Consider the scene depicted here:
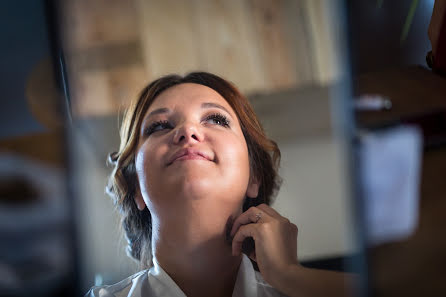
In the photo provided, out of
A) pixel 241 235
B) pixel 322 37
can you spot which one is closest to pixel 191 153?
pixel 241 235

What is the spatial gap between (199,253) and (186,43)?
272 mm

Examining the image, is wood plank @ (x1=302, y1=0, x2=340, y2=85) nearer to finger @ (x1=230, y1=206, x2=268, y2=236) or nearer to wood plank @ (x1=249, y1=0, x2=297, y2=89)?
wood plank @ (x1=249, y1=0, x2=297, y2=89)

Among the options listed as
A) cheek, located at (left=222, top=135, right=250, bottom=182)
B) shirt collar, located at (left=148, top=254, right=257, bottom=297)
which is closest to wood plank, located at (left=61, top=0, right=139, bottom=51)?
cheek, located at (left=222, top=135, right=250, bottom=182)

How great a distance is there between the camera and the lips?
1.56ft

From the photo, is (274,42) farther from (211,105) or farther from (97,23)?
(97,23)

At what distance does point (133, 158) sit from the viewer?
1.66 feet

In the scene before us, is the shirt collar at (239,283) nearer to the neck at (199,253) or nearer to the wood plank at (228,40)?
the neck at (199,253)

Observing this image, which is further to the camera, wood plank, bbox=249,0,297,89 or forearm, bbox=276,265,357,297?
wood plank, bbox=249,0,297,89

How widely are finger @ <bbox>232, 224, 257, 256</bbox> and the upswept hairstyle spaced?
34 mm

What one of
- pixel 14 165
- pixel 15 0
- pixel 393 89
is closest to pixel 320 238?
pixel 393 89

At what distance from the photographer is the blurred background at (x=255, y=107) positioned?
0.46m

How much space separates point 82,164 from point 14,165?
0.08 meters

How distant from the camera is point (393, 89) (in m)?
0.54

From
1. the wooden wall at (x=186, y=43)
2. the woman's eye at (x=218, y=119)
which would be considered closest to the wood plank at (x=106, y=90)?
the wooden wall at (x=186, y=43)
